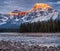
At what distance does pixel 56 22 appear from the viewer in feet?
10.1

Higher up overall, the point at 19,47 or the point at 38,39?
the point at 38,39

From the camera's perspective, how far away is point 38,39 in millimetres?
3023

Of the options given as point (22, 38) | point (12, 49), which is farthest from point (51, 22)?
point (12, 49)

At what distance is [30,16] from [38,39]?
1.10 ft

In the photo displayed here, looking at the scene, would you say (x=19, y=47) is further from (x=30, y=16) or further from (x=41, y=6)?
(x=41, y=6)

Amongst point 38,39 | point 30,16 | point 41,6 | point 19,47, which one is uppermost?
point 41,6

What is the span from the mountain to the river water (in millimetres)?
166

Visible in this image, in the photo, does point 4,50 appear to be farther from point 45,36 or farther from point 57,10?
point 57,10

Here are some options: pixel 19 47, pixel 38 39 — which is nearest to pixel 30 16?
pixel 38 39

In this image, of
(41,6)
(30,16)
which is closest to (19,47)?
(30,16)

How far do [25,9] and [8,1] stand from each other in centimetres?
26

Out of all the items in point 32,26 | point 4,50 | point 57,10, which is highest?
A: point 57,10

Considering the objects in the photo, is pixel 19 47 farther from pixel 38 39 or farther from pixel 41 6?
pixel 41 6

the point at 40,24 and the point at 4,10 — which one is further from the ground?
the point at 4,10
